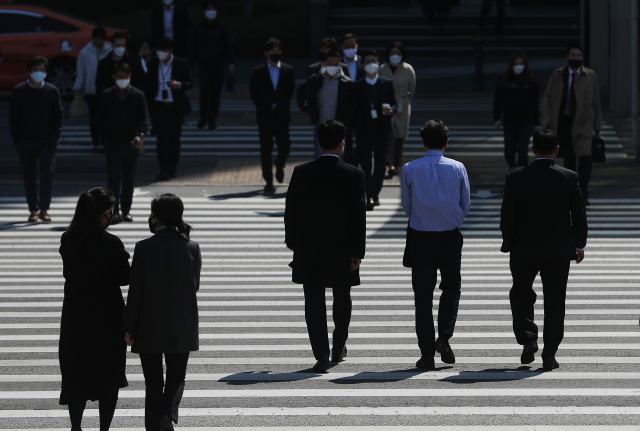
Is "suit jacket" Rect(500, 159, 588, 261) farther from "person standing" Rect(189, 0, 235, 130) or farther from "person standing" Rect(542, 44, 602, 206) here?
"person standing" Rect(189, 0, 235, 130)

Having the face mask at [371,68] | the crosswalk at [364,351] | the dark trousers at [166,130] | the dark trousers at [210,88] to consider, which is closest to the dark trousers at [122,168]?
the crosswalk at [364,351]

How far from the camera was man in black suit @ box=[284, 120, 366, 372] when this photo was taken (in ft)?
21.9

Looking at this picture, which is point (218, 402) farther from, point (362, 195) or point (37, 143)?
point (37, 143)

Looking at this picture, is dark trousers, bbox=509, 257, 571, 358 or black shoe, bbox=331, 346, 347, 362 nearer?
dark trousers, bbox=509, 257, 571, 358

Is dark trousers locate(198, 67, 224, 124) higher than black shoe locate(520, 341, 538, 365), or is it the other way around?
dark trousers locate(198, 67, 224, 124)

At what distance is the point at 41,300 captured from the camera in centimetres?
887

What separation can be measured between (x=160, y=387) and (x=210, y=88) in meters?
13.0

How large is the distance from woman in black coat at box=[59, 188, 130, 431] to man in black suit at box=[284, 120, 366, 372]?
1.65 metres

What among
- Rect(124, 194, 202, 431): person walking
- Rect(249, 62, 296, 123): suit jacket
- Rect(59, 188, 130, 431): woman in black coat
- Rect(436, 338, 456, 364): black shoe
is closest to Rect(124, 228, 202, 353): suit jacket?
Rect(124, 194, 202, 431): person walking

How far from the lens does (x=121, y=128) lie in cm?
1209

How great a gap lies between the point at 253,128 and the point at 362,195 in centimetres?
1218

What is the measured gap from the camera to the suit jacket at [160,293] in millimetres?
5277

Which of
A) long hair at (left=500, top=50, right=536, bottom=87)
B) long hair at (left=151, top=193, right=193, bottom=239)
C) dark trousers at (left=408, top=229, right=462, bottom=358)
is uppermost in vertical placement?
long hair at (left=500, top=50, right=536, bottom=87)

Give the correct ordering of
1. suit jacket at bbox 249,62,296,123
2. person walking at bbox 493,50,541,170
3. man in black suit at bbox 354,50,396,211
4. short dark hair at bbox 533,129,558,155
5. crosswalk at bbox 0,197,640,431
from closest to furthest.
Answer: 1. crosswalk at bbox 0,197,640,431
2. short dark hair at bbox 533,129,558,155
3. man in black suit at bbox 354,50,396,211
4. person walking at bbox 493,50,541,170
5. suit jacket at bbox 249,62,296,123
